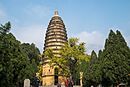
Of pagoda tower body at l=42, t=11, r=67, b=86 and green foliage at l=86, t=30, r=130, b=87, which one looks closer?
green foliage at l=86, t=30, r=130, b=87

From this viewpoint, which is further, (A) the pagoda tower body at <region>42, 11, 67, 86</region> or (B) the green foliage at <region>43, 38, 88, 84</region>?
(A) the pagoda tower body at <region>42, 11, 67, 86</region>

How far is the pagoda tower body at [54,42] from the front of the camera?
65188 mm

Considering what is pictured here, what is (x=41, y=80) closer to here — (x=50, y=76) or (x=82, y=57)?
(x=50, y=76)

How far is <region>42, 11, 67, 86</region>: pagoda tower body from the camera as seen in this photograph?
65188 millimetres

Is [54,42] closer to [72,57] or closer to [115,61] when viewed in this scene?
[72,57]

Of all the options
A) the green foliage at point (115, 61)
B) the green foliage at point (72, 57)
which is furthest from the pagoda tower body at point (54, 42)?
the green foliage at point (115, 61)

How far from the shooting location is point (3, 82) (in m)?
24.7

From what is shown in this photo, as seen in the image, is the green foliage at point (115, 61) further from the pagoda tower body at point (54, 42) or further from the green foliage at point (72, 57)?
the pagoda tower body at point (54, 42)

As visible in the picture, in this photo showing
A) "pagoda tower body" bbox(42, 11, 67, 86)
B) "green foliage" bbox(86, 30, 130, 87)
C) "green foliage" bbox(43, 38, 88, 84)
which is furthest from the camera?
"pagoda tower body" bbox(42, 11, 67, 86)

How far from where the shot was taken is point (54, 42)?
68.9 meters

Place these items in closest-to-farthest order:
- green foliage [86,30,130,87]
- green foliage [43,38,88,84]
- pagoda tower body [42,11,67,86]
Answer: green foliage [86,30,130,87]
green foliage [43,38,88,84]
pagoda tower body [42,11,67,86]

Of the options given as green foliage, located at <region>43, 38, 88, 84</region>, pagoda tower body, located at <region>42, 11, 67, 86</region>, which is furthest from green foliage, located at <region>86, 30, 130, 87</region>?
pagoda tower body, located at <region>42, 11, 67, 86</region>

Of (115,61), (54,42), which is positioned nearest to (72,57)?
(115,61)

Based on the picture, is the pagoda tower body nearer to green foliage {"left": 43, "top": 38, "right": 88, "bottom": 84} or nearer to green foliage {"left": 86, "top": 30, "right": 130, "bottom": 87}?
green foliage {"left": 43, "top": 38, "right": 88, "bottom": 84}
